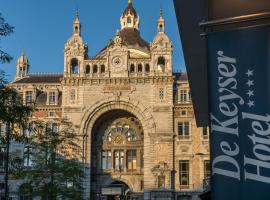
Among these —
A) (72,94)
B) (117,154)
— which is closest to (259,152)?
(72,94)

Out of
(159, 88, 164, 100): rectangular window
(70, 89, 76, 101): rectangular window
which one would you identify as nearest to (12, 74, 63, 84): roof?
(70, 89, 76, 101): rectangular window

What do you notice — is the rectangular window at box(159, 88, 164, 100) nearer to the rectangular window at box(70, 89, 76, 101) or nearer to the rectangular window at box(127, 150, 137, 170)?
the rectangular window at box(127, 150, 137, 170)

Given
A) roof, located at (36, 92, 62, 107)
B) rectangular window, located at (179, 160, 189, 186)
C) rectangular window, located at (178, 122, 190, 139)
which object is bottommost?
rectangular window, located at (179, 160, 189, 186)

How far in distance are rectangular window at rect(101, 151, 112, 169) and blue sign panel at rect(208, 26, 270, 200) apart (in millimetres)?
58859

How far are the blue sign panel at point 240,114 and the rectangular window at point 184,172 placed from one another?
181 ft

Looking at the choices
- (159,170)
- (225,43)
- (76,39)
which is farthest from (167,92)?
(225,43)

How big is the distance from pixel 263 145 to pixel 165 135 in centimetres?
5507

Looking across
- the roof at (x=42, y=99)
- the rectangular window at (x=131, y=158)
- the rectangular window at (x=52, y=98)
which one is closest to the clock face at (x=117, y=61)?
the roof at (x=42, y=99)

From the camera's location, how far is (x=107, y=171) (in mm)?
65750

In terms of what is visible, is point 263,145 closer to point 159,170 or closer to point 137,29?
point 159,170

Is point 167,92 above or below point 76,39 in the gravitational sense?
below

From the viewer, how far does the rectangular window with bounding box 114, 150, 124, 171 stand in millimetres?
65875

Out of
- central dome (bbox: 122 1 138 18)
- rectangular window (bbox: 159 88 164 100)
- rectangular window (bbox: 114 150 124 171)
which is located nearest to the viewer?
rectangular window (bbox: 159 88 164 100)

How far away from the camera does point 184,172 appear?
62.7 m
